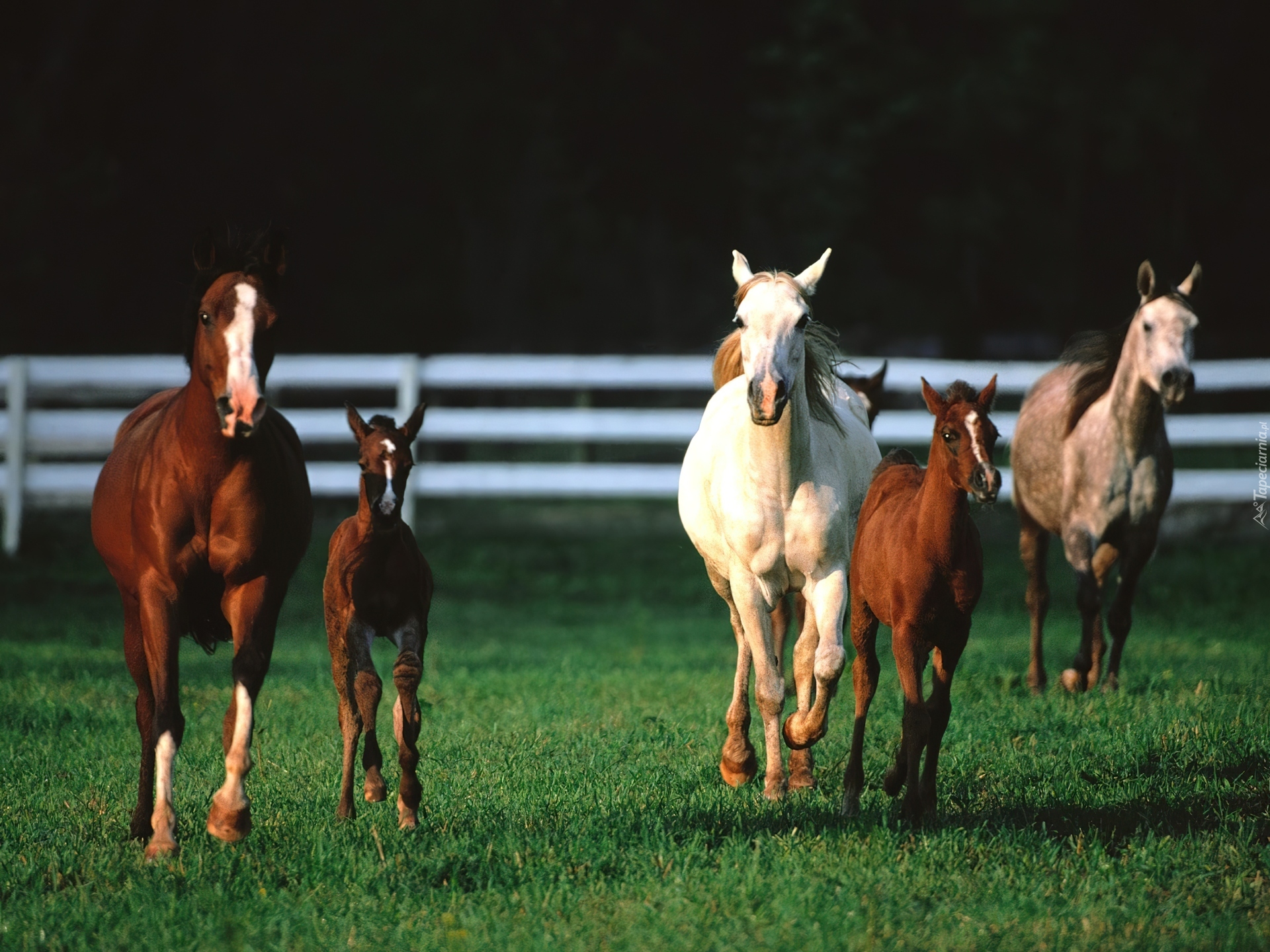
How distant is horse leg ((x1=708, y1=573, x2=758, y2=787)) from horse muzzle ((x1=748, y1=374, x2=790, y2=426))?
1514 millimetres

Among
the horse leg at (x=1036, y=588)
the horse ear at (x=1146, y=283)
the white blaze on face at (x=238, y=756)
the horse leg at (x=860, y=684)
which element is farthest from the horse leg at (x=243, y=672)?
the horse ear at (x=1146, y=283)

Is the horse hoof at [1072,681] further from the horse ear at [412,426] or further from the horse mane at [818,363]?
the horse ear at [412,426]

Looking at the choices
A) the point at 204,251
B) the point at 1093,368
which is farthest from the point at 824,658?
the point at 1093,368

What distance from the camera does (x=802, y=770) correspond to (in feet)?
21.3

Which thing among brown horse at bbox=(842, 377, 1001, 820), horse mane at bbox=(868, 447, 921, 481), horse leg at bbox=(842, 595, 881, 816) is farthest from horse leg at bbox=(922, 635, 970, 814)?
horse mane at bbox=(868, 447, 921, 481)

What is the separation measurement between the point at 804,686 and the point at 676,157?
1045 inches

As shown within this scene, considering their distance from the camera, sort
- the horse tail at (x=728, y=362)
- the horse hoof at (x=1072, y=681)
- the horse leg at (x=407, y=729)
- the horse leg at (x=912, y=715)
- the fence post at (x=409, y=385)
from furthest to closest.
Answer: the fence post at (x=409, y=385), the horse hoof at (x=1072, y=681), the horse tail at (x=728, y=362), the horse leg at (x=912, y=715), the horse leg at (x=407, y=729)

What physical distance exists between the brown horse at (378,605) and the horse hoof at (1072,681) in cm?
464

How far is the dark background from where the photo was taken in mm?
22922

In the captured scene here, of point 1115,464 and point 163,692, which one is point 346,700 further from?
point 1115,464

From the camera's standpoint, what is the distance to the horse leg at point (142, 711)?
5.80m

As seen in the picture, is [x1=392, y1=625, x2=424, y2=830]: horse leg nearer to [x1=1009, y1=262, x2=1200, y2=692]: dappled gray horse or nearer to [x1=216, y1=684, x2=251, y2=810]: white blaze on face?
[x1=216, y1=684, x2=251, y2=810]: white blaze on face

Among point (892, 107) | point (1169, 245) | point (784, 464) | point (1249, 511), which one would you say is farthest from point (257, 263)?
point (1169, 245)

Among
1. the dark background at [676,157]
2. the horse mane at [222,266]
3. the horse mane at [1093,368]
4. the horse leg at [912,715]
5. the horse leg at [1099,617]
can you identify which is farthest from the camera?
the dark background at [676,157]
